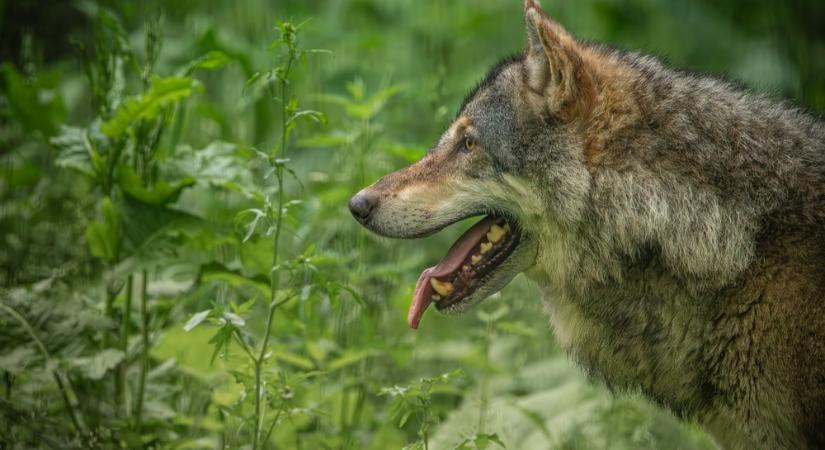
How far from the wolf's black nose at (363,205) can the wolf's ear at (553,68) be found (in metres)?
0.75

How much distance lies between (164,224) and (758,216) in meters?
2.33

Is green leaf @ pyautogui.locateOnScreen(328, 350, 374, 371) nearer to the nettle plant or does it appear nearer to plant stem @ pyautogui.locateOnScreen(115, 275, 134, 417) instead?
the nettle plant

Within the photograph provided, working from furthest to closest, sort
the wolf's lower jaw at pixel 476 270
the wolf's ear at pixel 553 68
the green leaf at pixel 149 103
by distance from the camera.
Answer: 1. the green leaf at pixel 149 103
2. the wolf's lower jaw at pixel 476 270
3. the wolf's ear at pixel 553 68

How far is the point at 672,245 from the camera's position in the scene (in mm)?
3336

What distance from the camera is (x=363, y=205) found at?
12.1ft

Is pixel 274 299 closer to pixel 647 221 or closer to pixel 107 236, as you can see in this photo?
pixel 107 236

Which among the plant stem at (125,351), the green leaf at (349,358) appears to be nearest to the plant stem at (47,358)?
the plant stem at (125,351)

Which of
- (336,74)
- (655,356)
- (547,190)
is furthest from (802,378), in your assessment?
(336,74)

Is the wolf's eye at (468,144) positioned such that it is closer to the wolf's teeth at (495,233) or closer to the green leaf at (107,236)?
the wolf's teeth at (495,233)

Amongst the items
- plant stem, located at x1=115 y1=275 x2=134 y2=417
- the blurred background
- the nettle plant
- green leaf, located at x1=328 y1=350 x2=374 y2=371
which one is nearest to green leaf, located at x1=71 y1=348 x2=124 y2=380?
the blurred background

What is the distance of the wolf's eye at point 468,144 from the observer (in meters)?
3.67

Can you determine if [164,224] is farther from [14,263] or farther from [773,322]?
[773,322]

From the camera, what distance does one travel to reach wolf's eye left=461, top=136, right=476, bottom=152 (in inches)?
144

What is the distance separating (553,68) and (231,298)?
6.14ft
